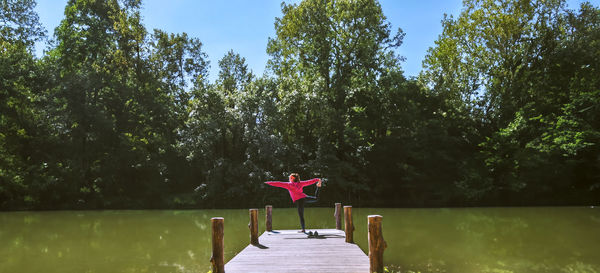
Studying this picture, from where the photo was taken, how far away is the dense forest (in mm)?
29688

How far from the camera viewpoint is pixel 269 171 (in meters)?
30.5

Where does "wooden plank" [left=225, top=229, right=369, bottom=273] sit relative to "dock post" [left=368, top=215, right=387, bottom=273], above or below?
below

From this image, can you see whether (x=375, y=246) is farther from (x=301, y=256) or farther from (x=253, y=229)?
(x=253, y=229)

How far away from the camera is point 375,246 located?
6762 mm

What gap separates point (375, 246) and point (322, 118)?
81.6 feet

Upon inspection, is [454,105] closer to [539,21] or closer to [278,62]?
[539,21]

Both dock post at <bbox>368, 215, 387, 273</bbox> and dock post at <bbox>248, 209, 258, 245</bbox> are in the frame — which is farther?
A: dock post at <bbox>248, 209, 258, 245</bbox>

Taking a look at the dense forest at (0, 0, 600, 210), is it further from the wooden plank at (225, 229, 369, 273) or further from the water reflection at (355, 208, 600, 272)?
the wooden plank at (225, 229, 369, 273)

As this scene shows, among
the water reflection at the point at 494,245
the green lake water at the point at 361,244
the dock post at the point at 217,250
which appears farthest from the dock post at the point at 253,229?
the water reflection at the point at 494,245

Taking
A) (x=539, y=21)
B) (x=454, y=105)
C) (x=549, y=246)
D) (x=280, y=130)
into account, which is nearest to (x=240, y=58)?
(x=280, y=130)

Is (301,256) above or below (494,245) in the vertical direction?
above

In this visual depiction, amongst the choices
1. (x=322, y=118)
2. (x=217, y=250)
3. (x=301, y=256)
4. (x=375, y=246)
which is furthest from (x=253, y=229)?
(x=322, y=118)

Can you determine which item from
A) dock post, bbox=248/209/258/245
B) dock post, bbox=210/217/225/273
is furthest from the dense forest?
dock post, bbox=210/217/225/273

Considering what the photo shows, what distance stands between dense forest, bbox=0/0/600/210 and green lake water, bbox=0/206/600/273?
29.6 feet
